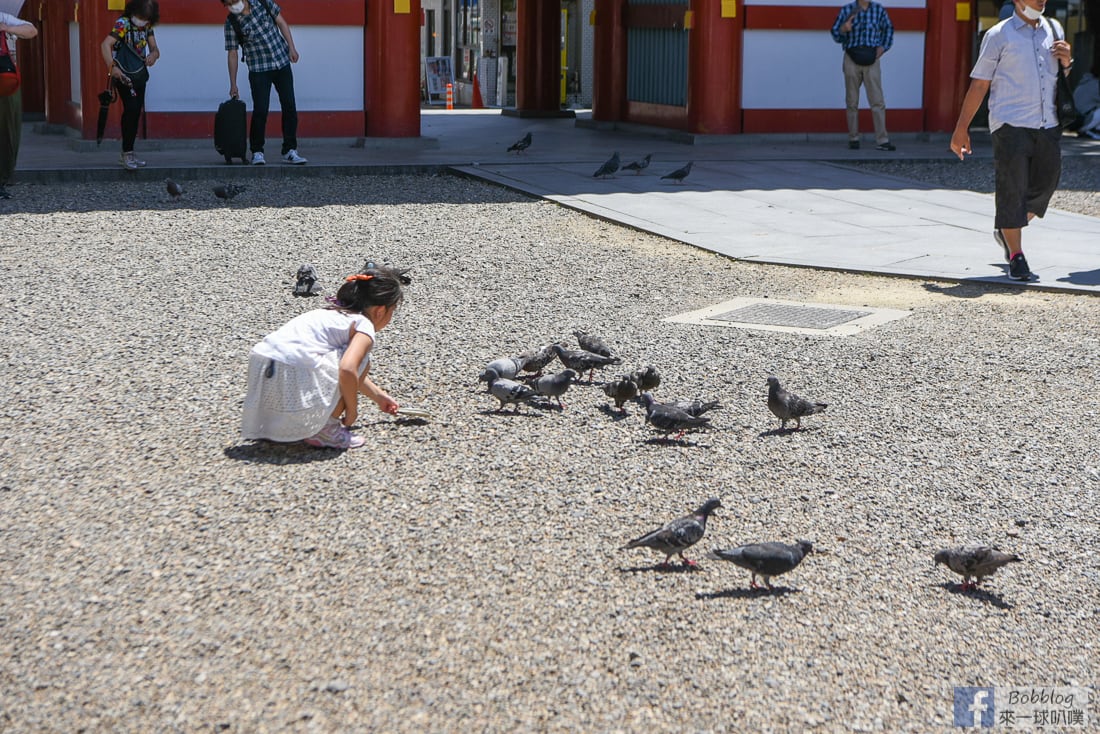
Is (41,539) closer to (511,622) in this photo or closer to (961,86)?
(511,622)

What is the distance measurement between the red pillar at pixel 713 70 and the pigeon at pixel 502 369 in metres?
13.1

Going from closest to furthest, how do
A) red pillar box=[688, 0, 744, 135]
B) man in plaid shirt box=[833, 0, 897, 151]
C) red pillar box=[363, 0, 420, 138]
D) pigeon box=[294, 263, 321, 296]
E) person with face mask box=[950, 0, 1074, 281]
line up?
pigeon box=[294, 263, 321, 296] → person with face mask box=[950, 0, 1074, 281] → red pillar box=[363, 0, 420, 138] → man in plaid shirt box=[833, 0, 897, 151] → red pillar box=[688, 0, 744, 135]

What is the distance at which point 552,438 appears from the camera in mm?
6148

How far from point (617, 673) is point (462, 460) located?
1991 millimetres

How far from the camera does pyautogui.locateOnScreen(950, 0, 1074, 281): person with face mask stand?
958 centimetres

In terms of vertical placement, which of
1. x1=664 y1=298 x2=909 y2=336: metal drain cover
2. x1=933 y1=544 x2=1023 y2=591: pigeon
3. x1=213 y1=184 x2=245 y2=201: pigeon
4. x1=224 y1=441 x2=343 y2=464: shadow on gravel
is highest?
x1=213 y1=184 x2=245 y2=201: pigeon

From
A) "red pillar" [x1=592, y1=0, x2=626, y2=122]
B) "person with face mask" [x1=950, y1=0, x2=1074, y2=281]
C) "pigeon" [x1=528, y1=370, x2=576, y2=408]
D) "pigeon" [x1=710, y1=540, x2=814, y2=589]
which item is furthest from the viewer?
"red pillar" [x1=592, y1=0, x2=626, y2=122]

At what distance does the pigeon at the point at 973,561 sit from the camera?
14.9 ft

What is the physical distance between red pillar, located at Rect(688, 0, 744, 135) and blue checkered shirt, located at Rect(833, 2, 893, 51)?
1.52m

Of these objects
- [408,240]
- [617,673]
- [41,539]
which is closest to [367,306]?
[41,539]

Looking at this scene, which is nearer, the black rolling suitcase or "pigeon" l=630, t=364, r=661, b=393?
"pigeon" l=630, t=364, r=661, b=393

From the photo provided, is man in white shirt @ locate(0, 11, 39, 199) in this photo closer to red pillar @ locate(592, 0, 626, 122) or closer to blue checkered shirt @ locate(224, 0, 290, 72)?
blue checkered shirt @ locate(224, 0, 290, 72)

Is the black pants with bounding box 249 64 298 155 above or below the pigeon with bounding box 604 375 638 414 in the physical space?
above

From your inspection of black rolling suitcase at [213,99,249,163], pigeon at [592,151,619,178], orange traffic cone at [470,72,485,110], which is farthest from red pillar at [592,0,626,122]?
orange traffic cone at [470,72,485,110]
